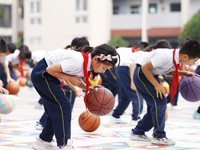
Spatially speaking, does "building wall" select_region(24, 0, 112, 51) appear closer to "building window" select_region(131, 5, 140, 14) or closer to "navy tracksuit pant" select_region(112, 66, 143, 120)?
"building window" select_region(131, 5, 140, 14)

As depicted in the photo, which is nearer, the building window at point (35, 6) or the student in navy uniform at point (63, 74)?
the student in navy uniform at point (63, 74)

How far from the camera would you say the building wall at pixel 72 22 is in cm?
4975

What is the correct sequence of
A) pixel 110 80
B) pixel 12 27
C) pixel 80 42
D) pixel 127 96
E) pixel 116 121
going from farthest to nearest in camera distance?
pixel 12 27 < pixel 110 80 < pixel 127 96 < pixel 116 121 < pixel 80 42

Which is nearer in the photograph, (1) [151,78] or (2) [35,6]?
(1) [151,78]

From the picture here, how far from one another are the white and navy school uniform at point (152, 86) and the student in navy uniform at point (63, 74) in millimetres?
1070

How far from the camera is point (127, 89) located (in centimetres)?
897

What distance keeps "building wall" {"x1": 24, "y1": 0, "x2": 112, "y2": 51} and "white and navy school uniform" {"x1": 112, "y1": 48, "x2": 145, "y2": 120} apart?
4002 centimetres

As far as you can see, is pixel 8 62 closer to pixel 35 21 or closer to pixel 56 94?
pixel 56 94

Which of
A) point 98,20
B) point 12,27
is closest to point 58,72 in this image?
point 98,20

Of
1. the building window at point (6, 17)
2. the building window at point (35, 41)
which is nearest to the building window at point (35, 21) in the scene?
the building window at point (35, 41)

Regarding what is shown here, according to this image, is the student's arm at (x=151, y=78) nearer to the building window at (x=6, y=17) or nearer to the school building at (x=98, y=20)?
the school building at (x=98, y=20)

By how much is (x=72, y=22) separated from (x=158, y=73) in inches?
1737

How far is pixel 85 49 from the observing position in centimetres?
602

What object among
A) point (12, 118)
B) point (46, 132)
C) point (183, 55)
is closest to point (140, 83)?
point (183, 55)
